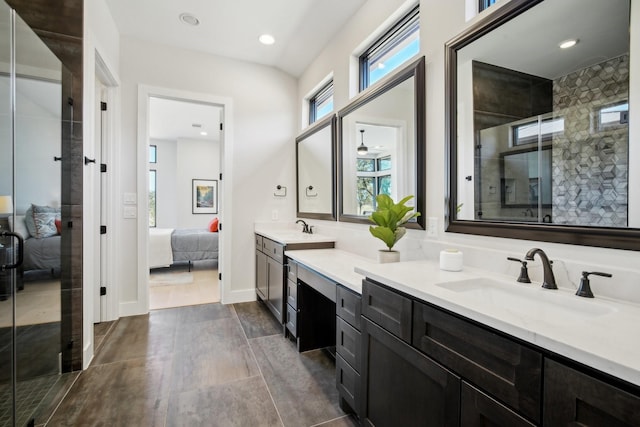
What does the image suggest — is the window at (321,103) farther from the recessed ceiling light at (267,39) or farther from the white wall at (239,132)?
the recessed ceiling light at (267,39)

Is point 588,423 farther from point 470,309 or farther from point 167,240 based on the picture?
point 167,240

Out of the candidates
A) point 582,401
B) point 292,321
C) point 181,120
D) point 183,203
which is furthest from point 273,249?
point 183,203

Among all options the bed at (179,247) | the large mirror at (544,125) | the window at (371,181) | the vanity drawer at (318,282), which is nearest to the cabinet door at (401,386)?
the vanity drawer at (318,282)

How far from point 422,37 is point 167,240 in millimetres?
4870

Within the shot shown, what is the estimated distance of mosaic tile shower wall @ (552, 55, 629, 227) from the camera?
3.39ft

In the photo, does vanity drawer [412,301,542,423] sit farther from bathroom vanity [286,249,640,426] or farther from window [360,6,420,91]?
window [360,6,420,91]

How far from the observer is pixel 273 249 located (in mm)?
2998

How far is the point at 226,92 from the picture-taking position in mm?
3680

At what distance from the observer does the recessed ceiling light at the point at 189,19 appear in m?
2.89

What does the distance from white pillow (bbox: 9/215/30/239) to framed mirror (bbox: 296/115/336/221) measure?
219 cm

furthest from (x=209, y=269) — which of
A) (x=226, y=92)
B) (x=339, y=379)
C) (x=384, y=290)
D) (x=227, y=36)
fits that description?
(x=384, y=290)

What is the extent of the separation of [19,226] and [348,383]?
1906mm

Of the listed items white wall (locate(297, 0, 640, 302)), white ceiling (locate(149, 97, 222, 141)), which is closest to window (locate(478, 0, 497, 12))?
white wall (locate(297, 0, 640, 302))

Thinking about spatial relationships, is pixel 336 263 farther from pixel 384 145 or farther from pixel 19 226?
pixel 19 226
